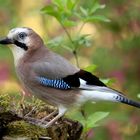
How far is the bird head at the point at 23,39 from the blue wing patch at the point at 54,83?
1.10 feet

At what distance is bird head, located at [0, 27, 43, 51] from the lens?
4.71m

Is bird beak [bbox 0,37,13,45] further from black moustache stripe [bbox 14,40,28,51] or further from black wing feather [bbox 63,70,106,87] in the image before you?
black wing feather [bbox 63,70,106,87]

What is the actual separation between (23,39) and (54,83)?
17.4 inches

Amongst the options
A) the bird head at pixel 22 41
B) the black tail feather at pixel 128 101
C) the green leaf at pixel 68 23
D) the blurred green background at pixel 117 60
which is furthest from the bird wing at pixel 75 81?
the blurred green background at pixel 117 60

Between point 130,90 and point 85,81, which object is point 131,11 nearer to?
point 130,90

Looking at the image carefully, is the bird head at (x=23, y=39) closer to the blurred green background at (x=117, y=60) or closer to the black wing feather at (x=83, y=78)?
the black wing feather at (x=83, y=78)

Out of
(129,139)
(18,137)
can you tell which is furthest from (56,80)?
(129,139)

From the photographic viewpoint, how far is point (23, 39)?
4.75 metres

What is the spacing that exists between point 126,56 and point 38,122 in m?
3.16

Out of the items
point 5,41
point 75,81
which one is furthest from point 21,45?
point 75,81

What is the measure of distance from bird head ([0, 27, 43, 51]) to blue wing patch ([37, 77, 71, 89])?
335 millimetres

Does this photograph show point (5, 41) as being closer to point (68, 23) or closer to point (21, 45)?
point (21, 45)

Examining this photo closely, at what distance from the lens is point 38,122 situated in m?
4.16

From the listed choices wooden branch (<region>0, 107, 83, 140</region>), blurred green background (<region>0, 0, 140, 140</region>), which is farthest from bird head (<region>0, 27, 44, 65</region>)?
blurred green background (<region>0, 0, 140, 140</region>)
